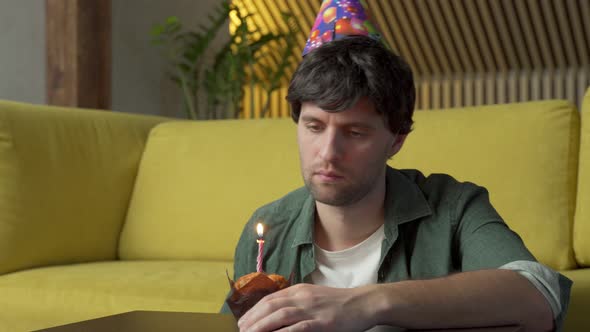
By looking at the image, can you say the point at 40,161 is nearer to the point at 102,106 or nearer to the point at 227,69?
the point at 102,106

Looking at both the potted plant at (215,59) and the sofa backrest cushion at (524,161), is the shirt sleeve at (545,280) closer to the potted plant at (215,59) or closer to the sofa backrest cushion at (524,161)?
the sofa backrest cushion at (524,161)

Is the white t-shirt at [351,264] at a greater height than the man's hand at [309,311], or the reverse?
the man's hand at [309,311]

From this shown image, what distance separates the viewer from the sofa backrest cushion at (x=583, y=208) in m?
1.91

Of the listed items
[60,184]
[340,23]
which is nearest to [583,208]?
[340,23]

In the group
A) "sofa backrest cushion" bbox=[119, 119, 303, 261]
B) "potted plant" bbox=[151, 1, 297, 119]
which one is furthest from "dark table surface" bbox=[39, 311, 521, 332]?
"potted plant" bbox=[151, 1, 297, 119]

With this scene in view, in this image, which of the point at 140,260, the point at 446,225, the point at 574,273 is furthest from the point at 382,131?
the point at 140,260

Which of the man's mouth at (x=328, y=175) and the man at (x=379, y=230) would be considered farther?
the man's mouth at (x=328, y=175)

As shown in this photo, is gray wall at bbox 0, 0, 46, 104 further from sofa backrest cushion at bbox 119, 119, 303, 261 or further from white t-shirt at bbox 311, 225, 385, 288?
white t-shirt at bbox 311, 225, 385, 288

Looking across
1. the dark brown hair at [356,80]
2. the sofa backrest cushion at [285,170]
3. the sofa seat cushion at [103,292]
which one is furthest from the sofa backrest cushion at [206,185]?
the dark brown hair at [356,80]

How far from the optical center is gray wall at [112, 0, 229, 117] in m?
5.16

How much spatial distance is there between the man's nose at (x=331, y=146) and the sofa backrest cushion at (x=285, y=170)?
919 millimetres

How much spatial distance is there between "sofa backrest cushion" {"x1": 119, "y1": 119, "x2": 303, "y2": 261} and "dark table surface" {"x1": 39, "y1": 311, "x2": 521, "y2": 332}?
1.24m

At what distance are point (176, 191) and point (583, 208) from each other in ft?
4.04

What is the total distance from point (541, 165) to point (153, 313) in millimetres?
1201
